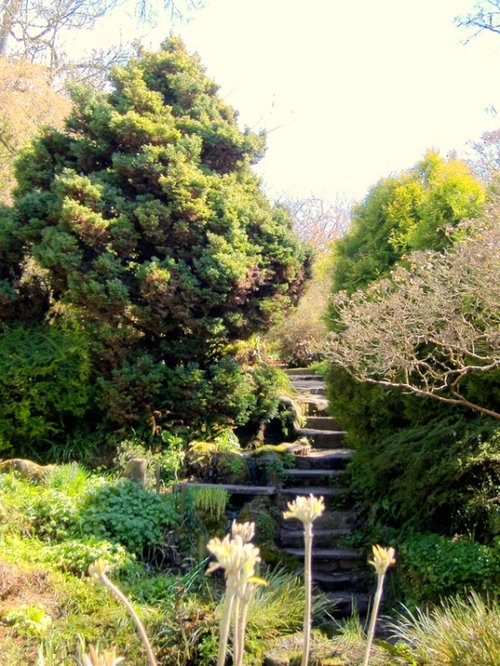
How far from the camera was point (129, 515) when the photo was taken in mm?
5379

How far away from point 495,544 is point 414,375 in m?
1.85

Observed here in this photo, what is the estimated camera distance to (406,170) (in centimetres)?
807

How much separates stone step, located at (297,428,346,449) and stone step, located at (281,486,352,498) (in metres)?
→ 1.15

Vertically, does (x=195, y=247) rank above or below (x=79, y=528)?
above

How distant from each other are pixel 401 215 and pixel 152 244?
313 centimetres

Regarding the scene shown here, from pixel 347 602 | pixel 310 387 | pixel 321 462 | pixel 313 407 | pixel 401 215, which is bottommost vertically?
pixel 347 602

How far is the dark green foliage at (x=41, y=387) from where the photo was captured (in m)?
7.32

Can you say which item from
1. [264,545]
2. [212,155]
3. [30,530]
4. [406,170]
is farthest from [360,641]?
[212,155]

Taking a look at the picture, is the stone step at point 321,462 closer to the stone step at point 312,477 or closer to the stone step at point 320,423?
the stone step at point 312,477

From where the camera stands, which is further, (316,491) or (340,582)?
(316,491)

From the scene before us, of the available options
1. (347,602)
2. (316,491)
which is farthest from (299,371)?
(347,602)

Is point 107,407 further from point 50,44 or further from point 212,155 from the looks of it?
point 50,44

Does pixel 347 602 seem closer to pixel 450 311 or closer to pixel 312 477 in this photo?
pixel 312 477

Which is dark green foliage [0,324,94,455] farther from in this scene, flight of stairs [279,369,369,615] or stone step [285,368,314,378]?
stone step [285,368,314,378]
